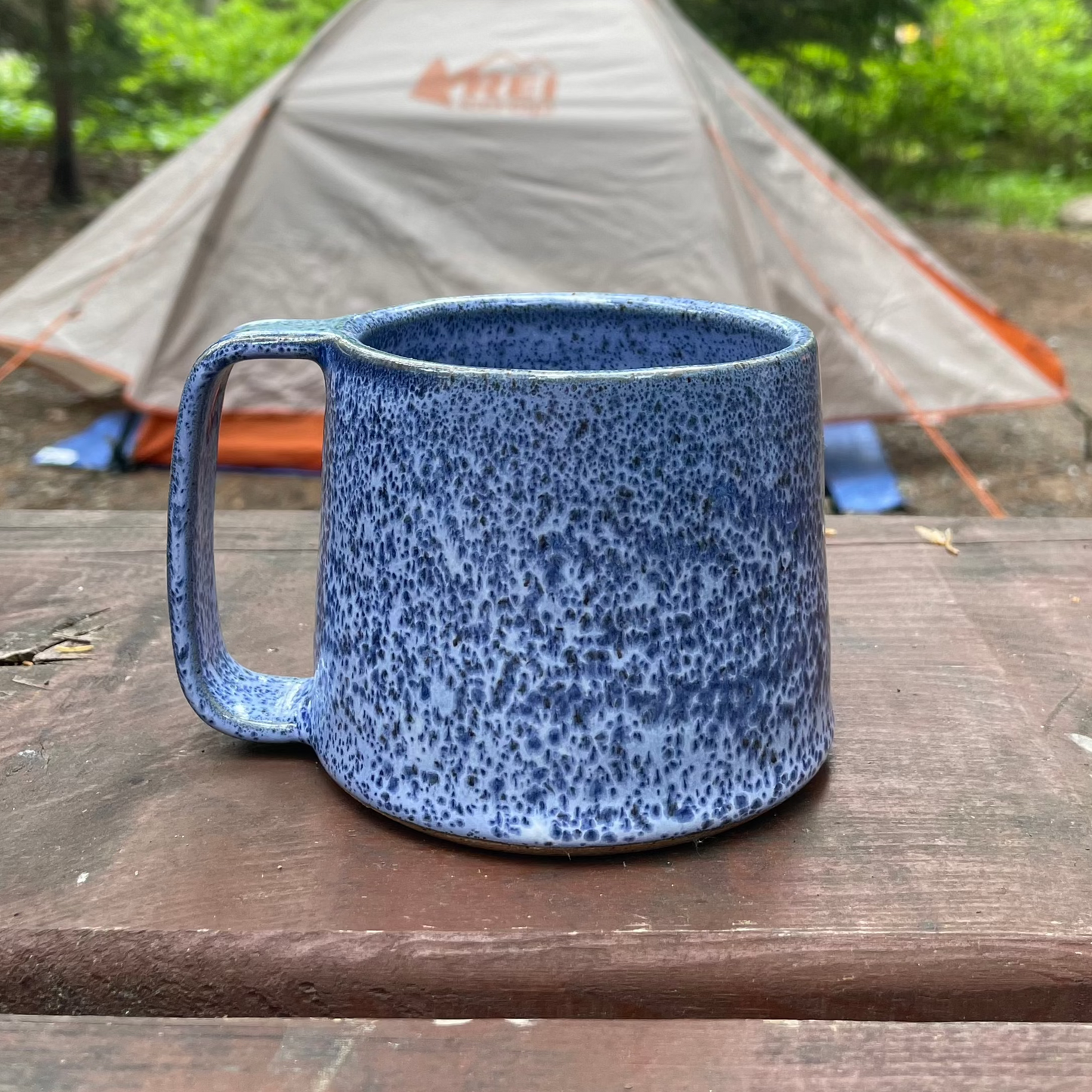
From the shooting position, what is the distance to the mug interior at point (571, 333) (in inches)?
21.0

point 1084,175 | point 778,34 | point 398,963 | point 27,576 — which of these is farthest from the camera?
point 1084,175

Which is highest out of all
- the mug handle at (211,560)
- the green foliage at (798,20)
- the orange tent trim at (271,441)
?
the green foliage at (798,20)

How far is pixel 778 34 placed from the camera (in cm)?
529

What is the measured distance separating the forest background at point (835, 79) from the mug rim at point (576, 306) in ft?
14.5

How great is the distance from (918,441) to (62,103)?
3.34m

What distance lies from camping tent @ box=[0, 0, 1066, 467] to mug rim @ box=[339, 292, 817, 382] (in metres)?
1.93

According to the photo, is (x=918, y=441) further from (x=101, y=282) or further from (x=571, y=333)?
(x=571, y=333)

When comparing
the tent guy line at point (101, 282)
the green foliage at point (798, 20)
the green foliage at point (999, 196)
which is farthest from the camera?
the green foliage at point (999, 196)

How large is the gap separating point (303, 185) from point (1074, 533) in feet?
6.82

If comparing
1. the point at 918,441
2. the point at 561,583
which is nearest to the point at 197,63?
the point at 918,441

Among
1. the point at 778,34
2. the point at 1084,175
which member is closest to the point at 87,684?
the point at 778,34

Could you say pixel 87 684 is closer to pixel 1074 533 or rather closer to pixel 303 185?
pixel 1074 533

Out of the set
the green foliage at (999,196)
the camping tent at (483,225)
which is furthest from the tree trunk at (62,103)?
the green foliage at (999,196)

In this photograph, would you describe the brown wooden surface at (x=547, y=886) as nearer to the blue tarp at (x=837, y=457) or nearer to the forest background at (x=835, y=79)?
the blue tarp at (x=837, y=457)
